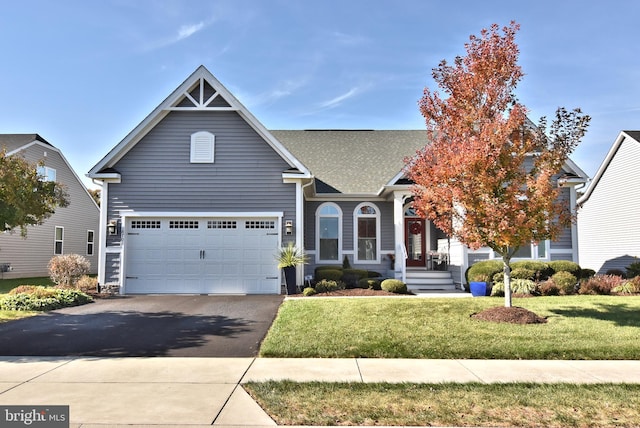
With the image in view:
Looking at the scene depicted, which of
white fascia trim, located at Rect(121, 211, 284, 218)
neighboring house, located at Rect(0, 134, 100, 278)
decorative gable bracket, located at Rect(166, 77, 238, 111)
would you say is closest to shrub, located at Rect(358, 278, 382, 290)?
white fascia trim, located at Rect(121, 211, 284, 218)

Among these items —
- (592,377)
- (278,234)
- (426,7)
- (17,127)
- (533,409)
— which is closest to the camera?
(533,409)

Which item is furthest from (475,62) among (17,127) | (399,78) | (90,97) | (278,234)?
(17,127)

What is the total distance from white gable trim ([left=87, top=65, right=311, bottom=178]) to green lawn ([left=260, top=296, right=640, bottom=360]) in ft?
19.1

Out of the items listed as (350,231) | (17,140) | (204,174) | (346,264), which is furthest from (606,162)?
(17,140)

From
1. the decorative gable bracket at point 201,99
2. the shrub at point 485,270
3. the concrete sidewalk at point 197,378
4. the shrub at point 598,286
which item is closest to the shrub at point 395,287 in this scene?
the shrub at point 485,270

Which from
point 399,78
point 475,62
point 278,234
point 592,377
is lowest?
point 592,377

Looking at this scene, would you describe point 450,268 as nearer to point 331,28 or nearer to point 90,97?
point 331,28

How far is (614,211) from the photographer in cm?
2508

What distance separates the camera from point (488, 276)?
48.3ft

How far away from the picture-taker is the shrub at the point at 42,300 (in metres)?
11.8

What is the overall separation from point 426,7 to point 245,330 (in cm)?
926

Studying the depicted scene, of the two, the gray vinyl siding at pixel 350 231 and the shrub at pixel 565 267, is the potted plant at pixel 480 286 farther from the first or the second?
the gray vinyl siding at pixel 350 231

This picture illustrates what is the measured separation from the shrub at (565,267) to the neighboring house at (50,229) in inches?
903

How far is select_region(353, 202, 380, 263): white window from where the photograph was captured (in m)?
17.7
